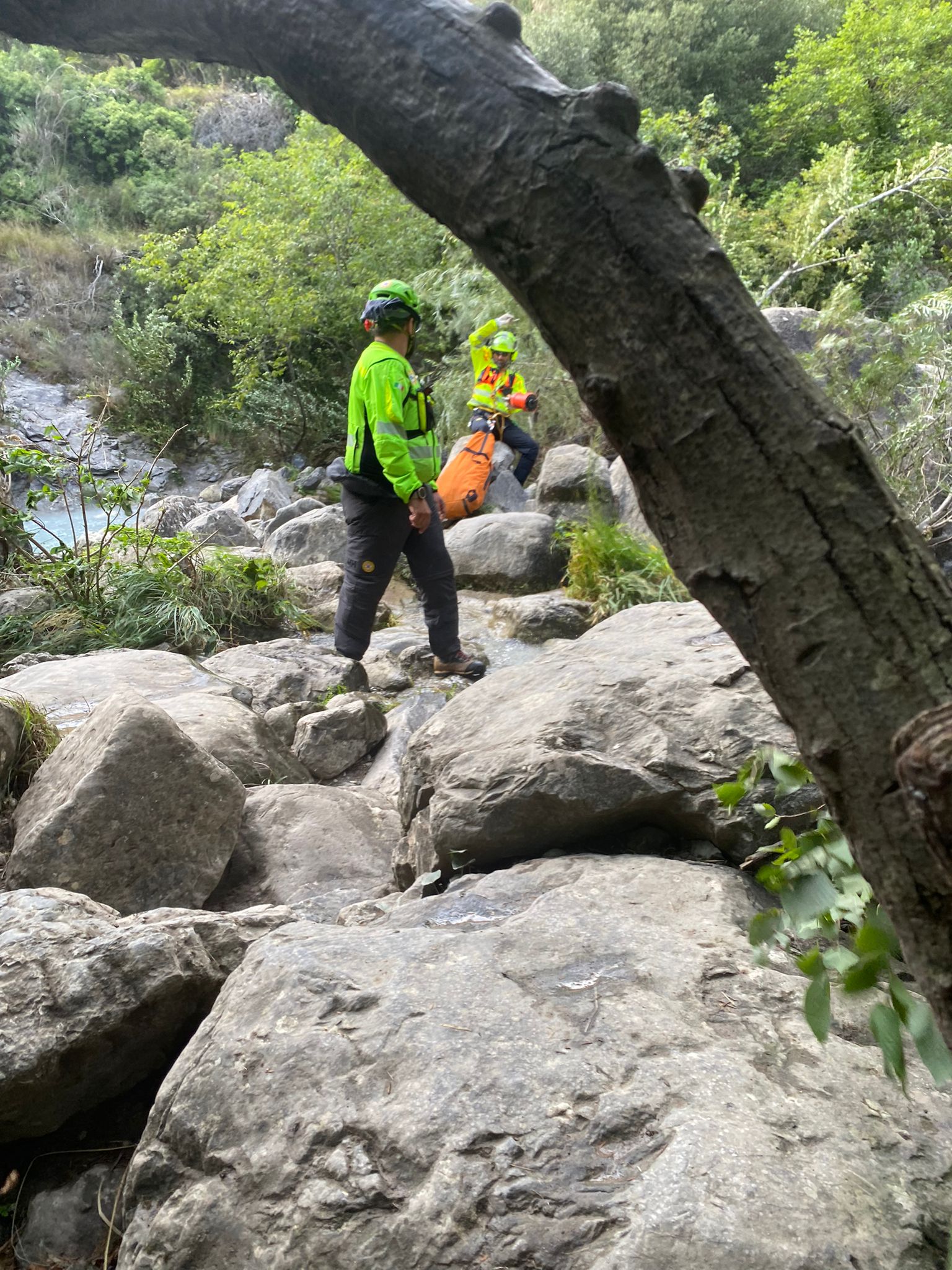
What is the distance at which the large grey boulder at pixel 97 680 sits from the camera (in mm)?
4582

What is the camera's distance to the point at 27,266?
75.3 ft

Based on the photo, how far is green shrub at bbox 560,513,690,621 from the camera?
730 cm

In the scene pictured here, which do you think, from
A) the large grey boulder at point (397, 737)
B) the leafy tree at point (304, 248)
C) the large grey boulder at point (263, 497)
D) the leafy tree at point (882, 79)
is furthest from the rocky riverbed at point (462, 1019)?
the leafy tree at point (882, 79)

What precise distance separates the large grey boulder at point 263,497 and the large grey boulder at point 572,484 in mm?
4515

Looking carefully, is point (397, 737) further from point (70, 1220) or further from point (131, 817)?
point (70, 1220)

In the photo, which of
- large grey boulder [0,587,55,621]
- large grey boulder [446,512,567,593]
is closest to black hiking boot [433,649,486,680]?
large grey boulder [446,512,567,593]

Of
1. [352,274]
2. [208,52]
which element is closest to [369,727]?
[208,52]

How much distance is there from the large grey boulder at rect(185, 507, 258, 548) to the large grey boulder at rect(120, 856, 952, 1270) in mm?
8710

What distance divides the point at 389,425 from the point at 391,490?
49 centimetres

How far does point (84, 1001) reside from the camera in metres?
1.90

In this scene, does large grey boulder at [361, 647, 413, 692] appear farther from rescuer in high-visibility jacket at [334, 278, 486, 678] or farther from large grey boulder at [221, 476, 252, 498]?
large grey boulder at [221, 476, 252, 498]

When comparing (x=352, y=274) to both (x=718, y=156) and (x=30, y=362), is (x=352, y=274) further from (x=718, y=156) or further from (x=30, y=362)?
(x=30, y=362)

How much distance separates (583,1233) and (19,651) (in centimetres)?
661

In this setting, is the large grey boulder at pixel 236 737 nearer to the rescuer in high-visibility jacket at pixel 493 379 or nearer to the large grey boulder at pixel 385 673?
the large grey boulder at pixel 385 673
